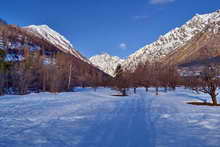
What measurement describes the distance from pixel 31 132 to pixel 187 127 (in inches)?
243

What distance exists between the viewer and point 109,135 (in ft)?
23.9

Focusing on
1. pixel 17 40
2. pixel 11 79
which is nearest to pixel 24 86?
pixel 11 79

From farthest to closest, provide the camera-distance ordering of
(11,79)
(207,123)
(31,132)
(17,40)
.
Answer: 1. (17,40)
2. (11,79)
3. (207,123)
4. (31,132)

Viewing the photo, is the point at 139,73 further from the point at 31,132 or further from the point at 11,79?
the point at 31,132

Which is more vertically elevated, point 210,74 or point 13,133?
point 210,74

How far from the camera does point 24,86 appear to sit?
40750 mm

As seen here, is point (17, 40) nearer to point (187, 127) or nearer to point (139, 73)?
point (139, 73)

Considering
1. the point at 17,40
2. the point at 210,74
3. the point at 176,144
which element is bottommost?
the point at 176,144

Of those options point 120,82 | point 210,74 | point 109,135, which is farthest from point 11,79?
point 109,135

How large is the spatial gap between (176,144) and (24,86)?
39.1 metres

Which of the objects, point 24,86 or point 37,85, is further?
point 37,85

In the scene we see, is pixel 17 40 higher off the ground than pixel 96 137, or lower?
higher

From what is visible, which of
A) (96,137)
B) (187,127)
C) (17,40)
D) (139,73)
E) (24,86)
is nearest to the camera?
(96,137)

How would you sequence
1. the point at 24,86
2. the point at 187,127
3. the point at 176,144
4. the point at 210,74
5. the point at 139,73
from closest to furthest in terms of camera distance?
the point at 176,144
the point at 187,127
the point at 210,74
the point at 24,86
the point at 139,73
